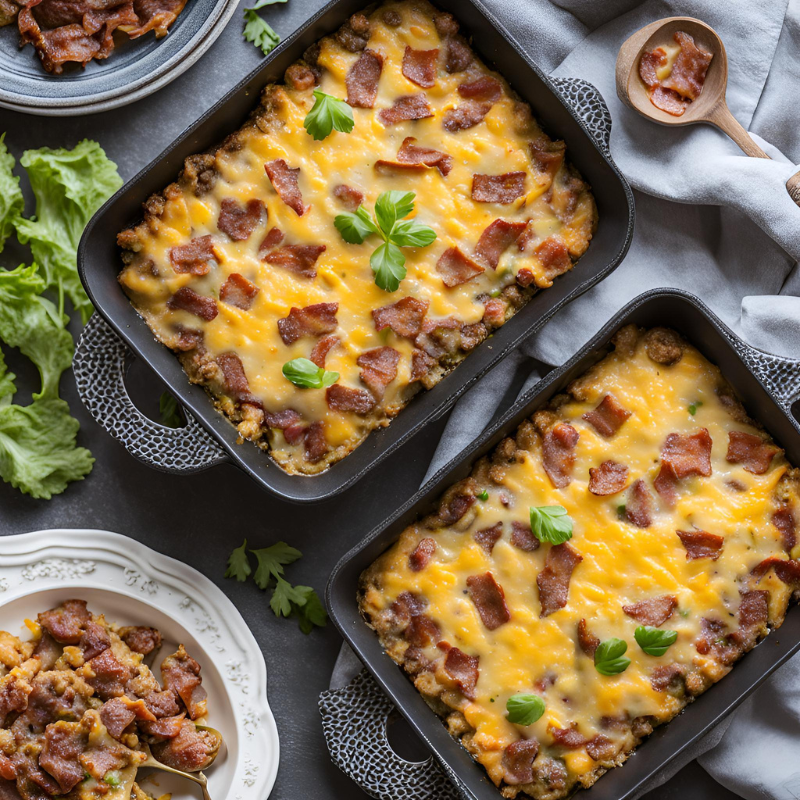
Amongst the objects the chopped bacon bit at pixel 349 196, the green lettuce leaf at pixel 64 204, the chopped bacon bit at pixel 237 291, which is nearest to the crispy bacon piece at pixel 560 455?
the chopped bacon bit at pixel 349 196

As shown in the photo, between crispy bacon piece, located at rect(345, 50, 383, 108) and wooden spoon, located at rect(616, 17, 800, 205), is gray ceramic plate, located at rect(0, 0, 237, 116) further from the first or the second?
wooden spoon, located at rect(616, 17, 800, 205)

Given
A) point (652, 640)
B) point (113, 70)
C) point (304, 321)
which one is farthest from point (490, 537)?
point (113, 70)

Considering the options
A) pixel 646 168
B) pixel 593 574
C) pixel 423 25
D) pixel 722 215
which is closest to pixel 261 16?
pixel 423 25

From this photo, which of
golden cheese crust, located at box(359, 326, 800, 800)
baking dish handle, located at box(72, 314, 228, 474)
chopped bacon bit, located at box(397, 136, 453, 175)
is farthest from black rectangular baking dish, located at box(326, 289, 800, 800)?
chopped bacon bit, located at box(397, 136, 453, 175)

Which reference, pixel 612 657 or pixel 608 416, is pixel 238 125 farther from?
pixel 612 657

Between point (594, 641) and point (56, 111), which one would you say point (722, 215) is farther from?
point (56, 111)

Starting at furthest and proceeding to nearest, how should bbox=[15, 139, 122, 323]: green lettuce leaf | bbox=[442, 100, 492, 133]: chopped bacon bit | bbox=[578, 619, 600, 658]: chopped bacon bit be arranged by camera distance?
bbox=[15, 139, 122, 323]: green lettuce leaf → bbox=[442, 100, 492, 133]: chopped bacon bit → bbox=[578, 619, 600, 658]: chopped bacon bit
